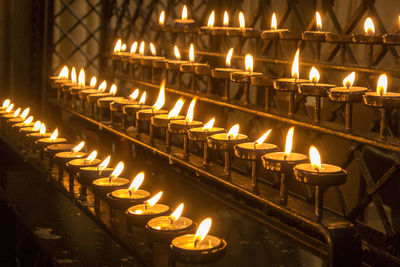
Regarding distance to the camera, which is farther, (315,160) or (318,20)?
(318,20)

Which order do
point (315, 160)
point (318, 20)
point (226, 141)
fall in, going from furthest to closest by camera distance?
point (318, 20) → point (226, 141) → point (315, 160)

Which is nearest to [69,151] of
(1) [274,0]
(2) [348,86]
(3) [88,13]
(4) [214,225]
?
(4) [214,225]

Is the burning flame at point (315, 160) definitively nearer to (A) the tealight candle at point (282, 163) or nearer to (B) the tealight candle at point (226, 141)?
(A) the tealight candle at point (282, 163)

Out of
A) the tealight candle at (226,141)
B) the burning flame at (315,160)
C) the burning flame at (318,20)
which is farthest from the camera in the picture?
the burning flame at (318,20)

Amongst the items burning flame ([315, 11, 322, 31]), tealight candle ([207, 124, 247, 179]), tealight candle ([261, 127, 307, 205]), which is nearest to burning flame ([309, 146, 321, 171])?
tealight candle ([261, 127, 307, 205])

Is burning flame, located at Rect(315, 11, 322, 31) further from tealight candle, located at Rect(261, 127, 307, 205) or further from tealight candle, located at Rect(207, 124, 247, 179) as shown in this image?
tealight candle, located at Rect(261, 127, 307, 205)

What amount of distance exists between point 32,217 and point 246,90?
138cm

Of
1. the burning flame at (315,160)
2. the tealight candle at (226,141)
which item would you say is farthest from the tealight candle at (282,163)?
the tealight candle at (226,141)

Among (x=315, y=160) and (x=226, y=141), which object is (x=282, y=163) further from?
(x=226, y=141)

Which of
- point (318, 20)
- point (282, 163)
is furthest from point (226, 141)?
point (318, 20)

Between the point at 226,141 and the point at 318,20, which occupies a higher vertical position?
the point at 318,20

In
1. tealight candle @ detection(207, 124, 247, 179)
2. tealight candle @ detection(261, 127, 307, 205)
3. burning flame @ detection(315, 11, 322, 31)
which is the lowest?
tealight candle @ detection(261, 127, 307, 205)

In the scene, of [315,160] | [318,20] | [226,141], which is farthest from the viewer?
[318,20]

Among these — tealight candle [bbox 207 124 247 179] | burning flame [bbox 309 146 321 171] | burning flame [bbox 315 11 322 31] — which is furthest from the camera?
burning flame [bbox 315 11 322 31]
